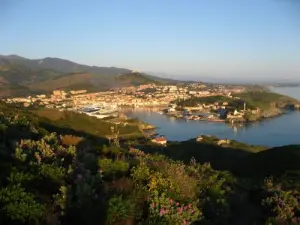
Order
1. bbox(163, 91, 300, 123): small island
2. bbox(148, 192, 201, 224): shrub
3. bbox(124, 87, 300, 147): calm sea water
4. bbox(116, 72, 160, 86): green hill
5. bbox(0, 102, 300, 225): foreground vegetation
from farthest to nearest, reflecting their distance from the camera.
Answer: bbox(116, 72, 160, 86): green hill, bbox(163, 91, 300, 123): small island, bbox(124, 87, 300, 147): calm sea water, bbox(148, 192, 201, 224): shrub, bbox(0, 102, 300, 225): foreground vegetation

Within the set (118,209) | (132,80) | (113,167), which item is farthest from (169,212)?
(132,80)

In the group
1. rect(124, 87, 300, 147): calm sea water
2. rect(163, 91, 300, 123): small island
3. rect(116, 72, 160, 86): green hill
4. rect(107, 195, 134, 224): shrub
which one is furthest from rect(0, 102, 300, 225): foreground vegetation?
rect(116, 72, 160, 86): green hill

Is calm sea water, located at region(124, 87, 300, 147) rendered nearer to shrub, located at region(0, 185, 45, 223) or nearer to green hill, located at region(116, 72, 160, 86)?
shrub, located at region(0, 185, 45, 223)

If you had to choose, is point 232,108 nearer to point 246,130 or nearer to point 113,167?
point 246,130

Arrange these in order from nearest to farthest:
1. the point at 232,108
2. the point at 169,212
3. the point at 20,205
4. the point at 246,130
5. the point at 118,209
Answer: the point at 20,205, the point at 118,209, the point at 169,212, the point at 246,130, the point at 232,108

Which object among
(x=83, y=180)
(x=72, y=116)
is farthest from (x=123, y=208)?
(x=72, y=116)

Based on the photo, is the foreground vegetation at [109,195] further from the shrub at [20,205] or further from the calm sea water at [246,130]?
the calm sea water at [246,130]

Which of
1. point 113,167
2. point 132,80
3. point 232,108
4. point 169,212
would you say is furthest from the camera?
point 132,80

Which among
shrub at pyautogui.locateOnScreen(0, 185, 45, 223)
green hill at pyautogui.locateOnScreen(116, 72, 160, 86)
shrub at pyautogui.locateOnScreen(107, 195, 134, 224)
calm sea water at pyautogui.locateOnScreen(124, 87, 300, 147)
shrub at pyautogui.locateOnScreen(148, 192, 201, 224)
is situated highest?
shrub at pyautogui.locateOnScreen(0, 185, 45, 223)
